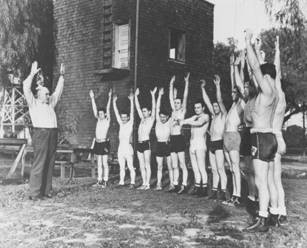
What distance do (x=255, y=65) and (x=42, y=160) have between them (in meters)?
4.59

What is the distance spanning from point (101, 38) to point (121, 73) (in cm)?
160

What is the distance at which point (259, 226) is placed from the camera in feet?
18.3

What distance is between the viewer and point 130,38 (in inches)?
568

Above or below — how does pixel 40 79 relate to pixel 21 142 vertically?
above

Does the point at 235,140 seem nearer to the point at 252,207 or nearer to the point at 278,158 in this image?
the point at 252,207

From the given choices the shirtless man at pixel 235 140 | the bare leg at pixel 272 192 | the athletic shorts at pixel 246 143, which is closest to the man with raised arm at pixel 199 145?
the shirtless man at pixel 235 140

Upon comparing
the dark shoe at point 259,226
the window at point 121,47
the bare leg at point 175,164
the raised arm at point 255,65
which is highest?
the window at point 121,47

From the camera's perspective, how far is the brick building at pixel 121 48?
571 inches

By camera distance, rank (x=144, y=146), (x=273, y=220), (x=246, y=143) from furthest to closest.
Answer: (x=144, y=146), (x=246, y=143), (x=273, y=220)

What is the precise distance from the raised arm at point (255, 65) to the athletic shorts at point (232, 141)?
2.04m

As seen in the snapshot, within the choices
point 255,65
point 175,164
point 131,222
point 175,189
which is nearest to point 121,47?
point 175,164

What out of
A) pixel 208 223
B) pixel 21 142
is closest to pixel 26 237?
pixel 208 223

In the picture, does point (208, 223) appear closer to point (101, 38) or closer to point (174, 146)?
point (174, 146)

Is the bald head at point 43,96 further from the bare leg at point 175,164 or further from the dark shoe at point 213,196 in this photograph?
the dark shoe at point 213,196
